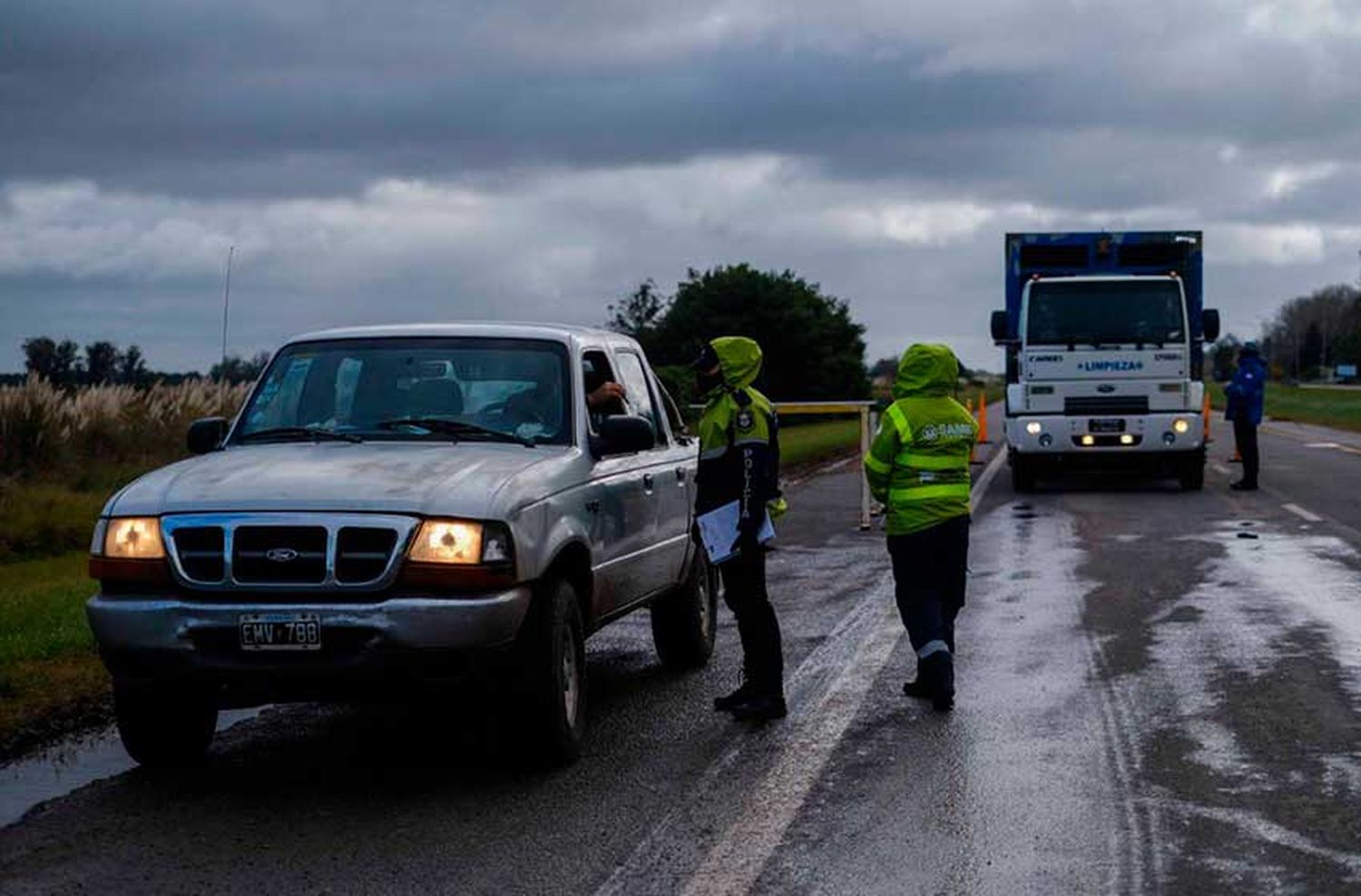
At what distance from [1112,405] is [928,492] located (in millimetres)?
15938

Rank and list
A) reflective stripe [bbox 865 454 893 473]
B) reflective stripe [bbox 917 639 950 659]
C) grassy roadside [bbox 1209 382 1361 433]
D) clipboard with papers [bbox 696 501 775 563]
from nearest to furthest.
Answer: clipboard with papers [bbox 696 501 775 563] < reflective stripe [bbox 917 639 950 659] < reflective stripe [bbox 865 454 893 473] < grassy roadside [bbox 1209 382 1361 433]

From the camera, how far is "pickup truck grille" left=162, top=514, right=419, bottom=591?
23.3 ft

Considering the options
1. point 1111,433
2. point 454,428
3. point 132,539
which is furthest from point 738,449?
point 1111,433

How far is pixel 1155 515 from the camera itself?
20766mm

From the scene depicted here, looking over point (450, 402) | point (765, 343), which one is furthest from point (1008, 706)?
point (765, 343)

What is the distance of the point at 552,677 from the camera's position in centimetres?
751

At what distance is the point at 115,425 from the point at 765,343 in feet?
180

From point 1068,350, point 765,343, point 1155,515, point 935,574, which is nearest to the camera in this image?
point 935,574

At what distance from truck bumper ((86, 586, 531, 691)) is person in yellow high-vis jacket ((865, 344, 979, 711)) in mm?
2635

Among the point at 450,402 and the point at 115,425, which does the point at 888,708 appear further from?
→ the point at 115,425

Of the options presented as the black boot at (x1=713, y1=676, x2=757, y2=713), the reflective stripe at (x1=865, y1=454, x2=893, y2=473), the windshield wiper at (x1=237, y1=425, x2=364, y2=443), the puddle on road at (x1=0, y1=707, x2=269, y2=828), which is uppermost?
the windshield wiper at (x1=237, y1=425, x2=364, y2=443)

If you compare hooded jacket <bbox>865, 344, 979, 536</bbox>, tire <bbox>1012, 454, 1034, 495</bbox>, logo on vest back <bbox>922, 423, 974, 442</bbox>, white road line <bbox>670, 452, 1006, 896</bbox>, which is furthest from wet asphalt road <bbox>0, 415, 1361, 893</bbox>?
tire <bbox>1012, 454, 1034, 495</bbox>

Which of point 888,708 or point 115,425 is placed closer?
point 888,708

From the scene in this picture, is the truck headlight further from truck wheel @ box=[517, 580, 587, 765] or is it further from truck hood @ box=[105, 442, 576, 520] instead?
truck wheel @ box=[517, 580, 587, 765]
